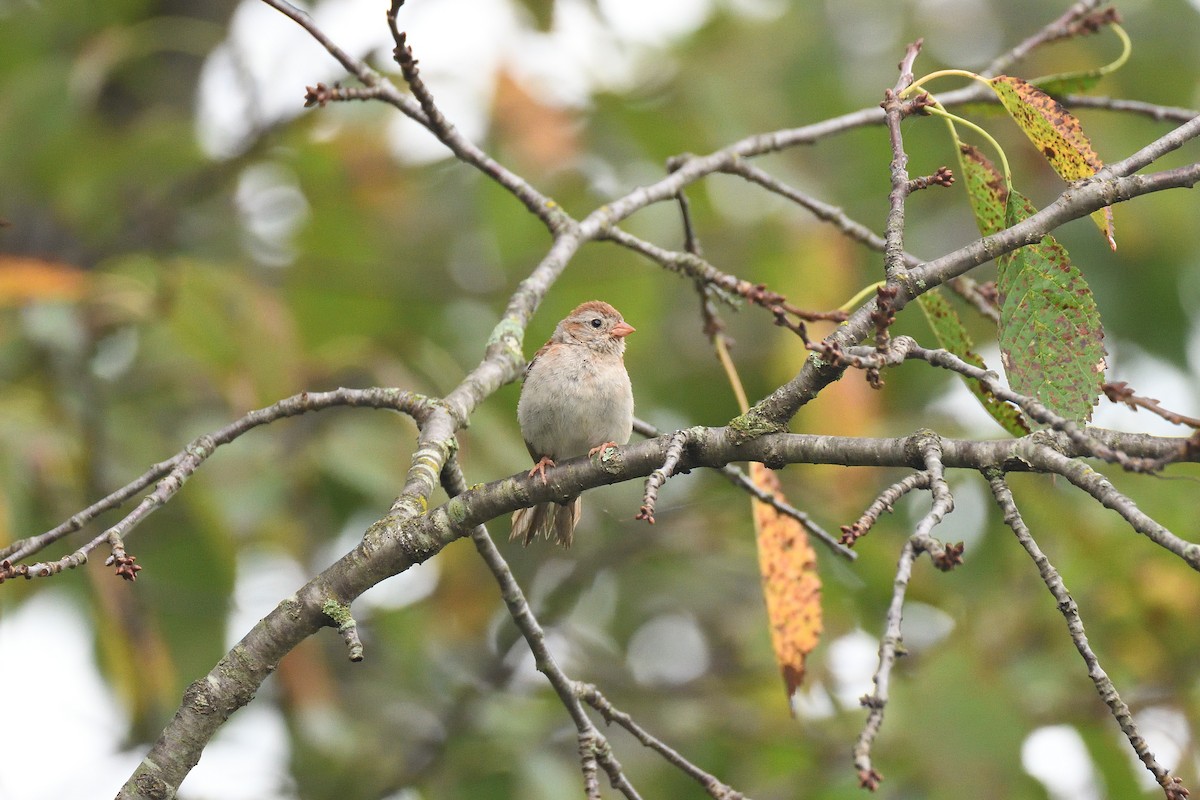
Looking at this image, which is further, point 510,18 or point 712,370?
point 712,370

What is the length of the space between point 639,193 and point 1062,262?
1.86 meters

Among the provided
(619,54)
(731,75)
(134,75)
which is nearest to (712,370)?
(731,75)

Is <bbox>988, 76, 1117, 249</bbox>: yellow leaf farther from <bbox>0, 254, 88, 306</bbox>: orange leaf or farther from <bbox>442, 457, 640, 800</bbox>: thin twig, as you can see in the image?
<bbox>0, 254, 88, 306</bbox>: orange leaf

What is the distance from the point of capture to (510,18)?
6.45 meters

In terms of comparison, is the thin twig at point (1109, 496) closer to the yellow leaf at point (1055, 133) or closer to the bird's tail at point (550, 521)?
the yellow leaf at point (1055, 133)

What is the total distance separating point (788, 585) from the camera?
10.9 ft

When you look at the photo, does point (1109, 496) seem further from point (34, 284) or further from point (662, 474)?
point (34, 284)

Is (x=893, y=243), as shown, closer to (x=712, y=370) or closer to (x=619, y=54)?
(x=712, y=370)

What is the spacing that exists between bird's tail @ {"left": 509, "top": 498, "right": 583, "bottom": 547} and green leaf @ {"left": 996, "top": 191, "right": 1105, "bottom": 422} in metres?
2.25

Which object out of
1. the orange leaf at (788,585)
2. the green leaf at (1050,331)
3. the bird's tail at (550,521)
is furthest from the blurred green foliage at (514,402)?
the green leaf at (1050,331)

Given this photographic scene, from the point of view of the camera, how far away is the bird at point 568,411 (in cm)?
479

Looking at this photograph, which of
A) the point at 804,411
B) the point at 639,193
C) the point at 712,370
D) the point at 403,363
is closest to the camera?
the point at 639,193

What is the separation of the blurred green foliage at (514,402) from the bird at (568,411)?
255 mm

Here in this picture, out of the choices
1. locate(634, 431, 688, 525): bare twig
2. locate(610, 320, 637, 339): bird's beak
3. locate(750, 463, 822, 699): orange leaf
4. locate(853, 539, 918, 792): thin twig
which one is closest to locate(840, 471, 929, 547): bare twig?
locate(853, 539, 918, 792): thin twig
